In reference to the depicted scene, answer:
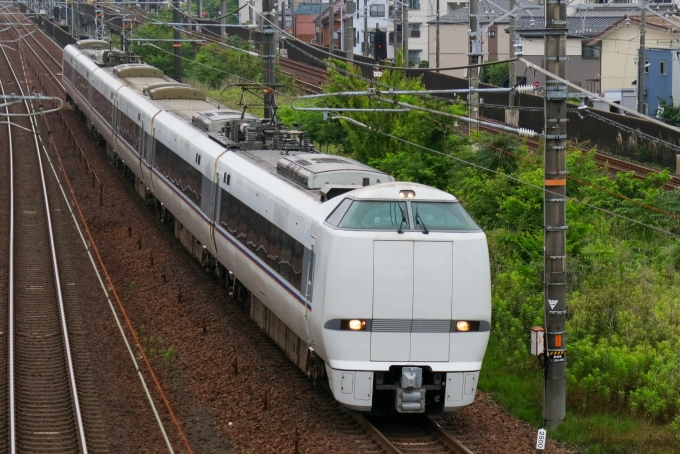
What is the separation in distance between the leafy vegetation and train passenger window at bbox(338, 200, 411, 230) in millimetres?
3215

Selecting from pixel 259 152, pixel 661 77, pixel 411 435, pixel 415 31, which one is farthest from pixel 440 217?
pixel 415 31

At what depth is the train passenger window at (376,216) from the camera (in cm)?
1184

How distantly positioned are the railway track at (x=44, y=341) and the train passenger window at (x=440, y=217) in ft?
15.0

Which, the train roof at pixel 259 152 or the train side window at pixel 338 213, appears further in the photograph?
the train roof at pixel 259 152

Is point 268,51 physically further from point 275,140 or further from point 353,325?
point 353,325

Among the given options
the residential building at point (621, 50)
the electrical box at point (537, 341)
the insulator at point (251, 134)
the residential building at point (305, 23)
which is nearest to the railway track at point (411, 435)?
the electrical box at point (537, 341)

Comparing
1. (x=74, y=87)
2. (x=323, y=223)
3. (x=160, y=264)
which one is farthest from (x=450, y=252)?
(x=74, y=87)

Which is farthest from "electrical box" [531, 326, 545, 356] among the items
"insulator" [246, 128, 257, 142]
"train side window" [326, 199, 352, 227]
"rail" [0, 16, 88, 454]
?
"insulator" [246, 128, 257, 142]

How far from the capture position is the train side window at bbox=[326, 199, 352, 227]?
12.0 meters

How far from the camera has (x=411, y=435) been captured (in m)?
12.1

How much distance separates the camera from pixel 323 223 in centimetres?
1228

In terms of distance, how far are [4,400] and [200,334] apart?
3804mm

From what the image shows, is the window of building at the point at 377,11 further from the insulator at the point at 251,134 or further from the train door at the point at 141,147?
the insulator at the point at 251,134

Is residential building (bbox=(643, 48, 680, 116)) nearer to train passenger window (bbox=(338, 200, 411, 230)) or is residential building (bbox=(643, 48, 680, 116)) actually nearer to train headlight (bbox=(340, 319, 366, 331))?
train passenger window (bbox=(338, 200, 411, 230))
